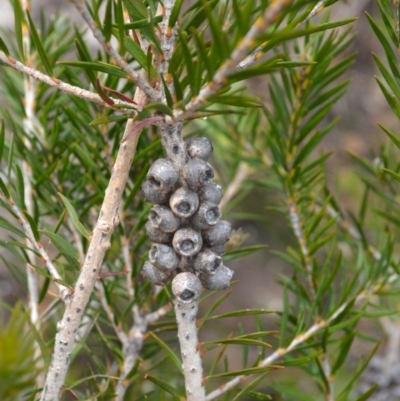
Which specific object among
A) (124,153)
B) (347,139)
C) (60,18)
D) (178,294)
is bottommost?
(178,294)

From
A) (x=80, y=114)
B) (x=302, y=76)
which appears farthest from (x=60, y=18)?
(x=302, y=76)

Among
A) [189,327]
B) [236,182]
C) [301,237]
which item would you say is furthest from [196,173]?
[236,182]

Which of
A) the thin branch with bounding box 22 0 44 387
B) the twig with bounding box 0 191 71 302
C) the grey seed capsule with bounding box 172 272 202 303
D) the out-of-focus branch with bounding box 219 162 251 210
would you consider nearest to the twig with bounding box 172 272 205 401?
the grey seed capsule with bounding box 172 272 202 303

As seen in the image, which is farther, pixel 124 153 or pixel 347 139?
pixel 347 139

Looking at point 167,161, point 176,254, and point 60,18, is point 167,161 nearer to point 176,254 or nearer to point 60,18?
point 176,254

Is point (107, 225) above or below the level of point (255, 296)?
below

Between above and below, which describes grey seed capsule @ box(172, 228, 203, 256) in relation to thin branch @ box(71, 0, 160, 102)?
below

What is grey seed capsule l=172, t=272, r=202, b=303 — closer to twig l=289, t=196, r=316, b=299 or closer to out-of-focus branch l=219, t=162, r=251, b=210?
twig l=289, t=196, r=316, b=299

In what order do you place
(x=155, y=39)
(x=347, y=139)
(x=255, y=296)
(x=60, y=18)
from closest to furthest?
1. (x=155, y=39)
2. (x=60, y=18)
3. (x=255, y=296)
4. (x=347, y=139)
